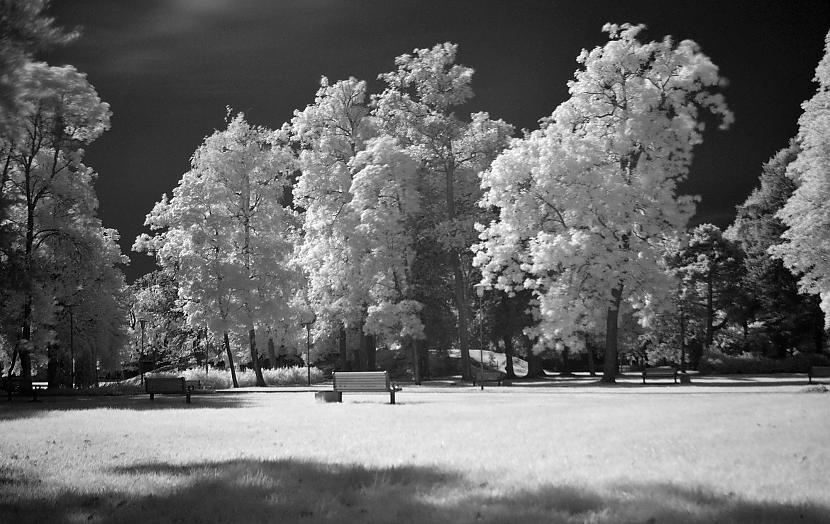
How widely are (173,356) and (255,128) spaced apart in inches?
1527

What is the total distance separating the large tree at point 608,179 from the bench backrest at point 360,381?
9306 mm

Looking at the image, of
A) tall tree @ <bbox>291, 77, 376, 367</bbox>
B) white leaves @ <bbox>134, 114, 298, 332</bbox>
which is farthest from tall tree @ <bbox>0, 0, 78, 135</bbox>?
tall tree @ <bbox>291, 77, 376, 367</bbox>

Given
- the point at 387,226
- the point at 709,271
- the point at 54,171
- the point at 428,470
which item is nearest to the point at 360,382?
the point at 387,226

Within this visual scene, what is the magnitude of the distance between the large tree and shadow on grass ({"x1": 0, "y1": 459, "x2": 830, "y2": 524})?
71.2ft

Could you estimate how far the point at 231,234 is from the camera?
3812cm

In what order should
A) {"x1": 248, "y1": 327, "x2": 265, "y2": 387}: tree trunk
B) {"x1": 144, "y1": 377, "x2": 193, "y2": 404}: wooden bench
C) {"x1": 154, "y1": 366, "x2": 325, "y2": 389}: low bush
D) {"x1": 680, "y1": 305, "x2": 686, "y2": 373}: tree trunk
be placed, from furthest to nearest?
{"x1": 680, "y1": 305, "x2": 686, "y2": 373}: tree trunk, {"x1": 154, "y1": 366, "x2": 325, "y2": 389}: low bush, {"x1": 248, "y1": 327, "x2": 265, "y2": 387}: tree trunk, {"x1": 144, "y1": 377, "x2": 193, "y2": 404}: wooden bench

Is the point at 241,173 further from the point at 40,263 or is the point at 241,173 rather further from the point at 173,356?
the point at 173,356

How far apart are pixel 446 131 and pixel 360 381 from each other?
19756mm

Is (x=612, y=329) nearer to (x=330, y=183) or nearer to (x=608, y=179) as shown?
(x=608, y=179)

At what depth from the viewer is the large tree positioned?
2942 cm

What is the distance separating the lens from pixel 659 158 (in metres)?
31.0

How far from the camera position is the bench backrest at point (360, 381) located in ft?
77.4

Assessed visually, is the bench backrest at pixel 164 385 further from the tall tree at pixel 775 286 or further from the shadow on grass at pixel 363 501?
the tall tree at pixel 775 286

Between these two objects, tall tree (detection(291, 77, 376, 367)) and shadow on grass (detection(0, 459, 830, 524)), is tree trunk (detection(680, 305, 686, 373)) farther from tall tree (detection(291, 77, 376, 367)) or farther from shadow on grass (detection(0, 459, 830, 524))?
shadow on grass (detection(0, 459, 830, 524))
